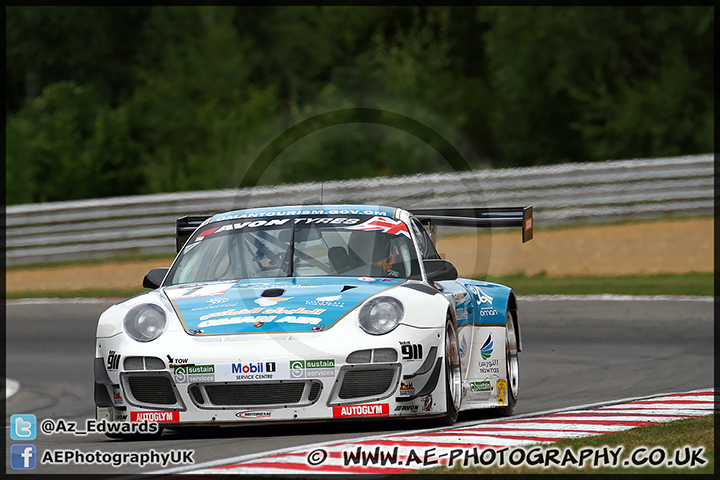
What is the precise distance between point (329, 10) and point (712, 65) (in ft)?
56.6

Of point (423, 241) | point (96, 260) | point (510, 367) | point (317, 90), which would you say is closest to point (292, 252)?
point (423, 241)

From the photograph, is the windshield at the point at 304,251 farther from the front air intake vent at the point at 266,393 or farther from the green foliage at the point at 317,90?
the green foliage at the point at 317,90

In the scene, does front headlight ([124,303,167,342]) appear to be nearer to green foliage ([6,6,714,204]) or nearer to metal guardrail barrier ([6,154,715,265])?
metal guardrail barrier ([6,154,715,265])

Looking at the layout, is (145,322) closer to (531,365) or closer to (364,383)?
(364,383)

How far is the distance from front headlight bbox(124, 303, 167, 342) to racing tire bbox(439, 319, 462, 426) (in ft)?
5.15

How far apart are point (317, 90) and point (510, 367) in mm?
29471

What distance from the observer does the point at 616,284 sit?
16359 millimetres

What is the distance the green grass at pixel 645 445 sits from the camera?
4.92m

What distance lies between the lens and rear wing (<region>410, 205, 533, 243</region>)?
336 inches

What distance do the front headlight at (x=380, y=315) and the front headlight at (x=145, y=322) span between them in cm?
110

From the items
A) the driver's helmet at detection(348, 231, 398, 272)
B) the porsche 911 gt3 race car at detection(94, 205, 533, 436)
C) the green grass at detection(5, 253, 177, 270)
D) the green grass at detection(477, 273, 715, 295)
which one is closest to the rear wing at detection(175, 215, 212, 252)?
the porsche 911 gt3 race car at detection(94, 205, 533, 436)

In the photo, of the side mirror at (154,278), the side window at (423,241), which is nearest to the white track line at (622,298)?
the side window at (423,241)

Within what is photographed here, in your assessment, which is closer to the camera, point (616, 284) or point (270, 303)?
point (270, 303)

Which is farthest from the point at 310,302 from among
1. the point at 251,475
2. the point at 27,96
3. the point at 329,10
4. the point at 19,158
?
the point at 329,10
